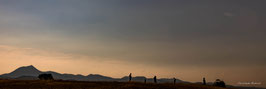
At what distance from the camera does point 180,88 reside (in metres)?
52.3

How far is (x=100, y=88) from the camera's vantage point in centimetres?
4919

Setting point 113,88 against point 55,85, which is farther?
point 55,85

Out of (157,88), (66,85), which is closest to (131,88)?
(157,88)

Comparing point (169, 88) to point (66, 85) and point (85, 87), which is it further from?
point (66, 85)

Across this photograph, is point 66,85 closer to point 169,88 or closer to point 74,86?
point 74,86

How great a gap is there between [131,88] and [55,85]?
1543cm

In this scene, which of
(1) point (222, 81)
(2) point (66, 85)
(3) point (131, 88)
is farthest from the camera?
(1) point (222, 81)

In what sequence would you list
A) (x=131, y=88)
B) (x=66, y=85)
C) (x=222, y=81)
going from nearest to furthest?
(x=131, y=88)
(x=66, y=85)
(x=222, y=81)

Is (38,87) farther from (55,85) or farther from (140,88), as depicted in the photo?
(140,88)

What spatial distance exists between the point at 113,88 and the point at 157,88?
830 cm

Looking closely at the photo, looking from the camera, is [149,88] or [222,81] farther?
[222,81]

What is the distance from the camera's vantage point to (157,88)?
1996 inches

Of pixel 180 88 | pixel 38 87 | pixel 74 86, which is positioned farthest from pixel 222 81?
pixel 38 87

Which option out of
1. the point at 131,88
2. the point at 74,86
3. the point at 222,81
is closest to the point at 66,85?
the point at 74,86
